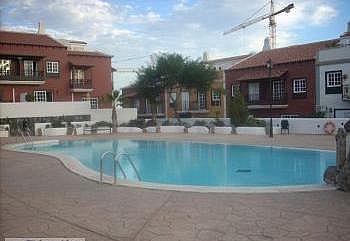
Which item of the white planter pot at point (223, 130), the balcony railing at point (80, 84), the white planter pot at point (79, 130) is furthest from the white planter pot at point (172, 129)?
the balcony railing at point (80, 84)

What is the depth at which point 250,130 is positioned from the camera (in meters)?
29.6

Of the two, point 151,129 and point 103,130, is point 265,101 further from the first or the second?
point 103,130

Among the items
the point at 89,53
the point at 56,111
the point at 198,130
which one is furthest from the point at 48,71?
the point at 198,130

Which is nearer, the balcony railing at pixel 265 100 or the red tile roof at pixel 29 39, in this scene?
the balcony railing at pixel 265 100

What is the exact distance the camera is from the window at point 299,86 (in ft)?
122

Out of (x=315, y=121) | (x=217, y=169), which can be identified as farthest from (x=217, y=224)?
(x=315, y=121)

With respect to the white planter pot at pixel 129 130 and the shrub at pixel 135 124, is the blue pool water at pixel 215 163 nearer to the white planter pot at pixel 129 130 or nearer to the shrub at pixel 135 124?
the white planter pot at pixel 129 130

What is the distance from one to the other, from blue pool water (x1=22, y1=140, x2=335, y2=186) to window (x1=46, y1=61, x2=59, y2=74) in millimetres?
20722

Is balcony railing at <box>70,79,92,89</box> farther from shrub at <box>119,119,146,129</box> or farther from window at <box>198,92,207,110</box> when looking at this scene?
window at <box>198,92,207,110</box>

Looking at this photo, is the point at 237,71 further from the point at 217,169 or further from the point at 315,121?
the point at 217,169

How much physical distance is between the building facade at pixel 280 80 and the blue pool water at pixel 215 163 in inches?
535

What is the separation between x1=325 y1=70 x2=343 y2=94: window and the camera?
3391 cm

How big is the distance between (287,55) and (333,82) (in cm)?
644

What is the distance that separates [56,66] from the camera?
45594 mm
